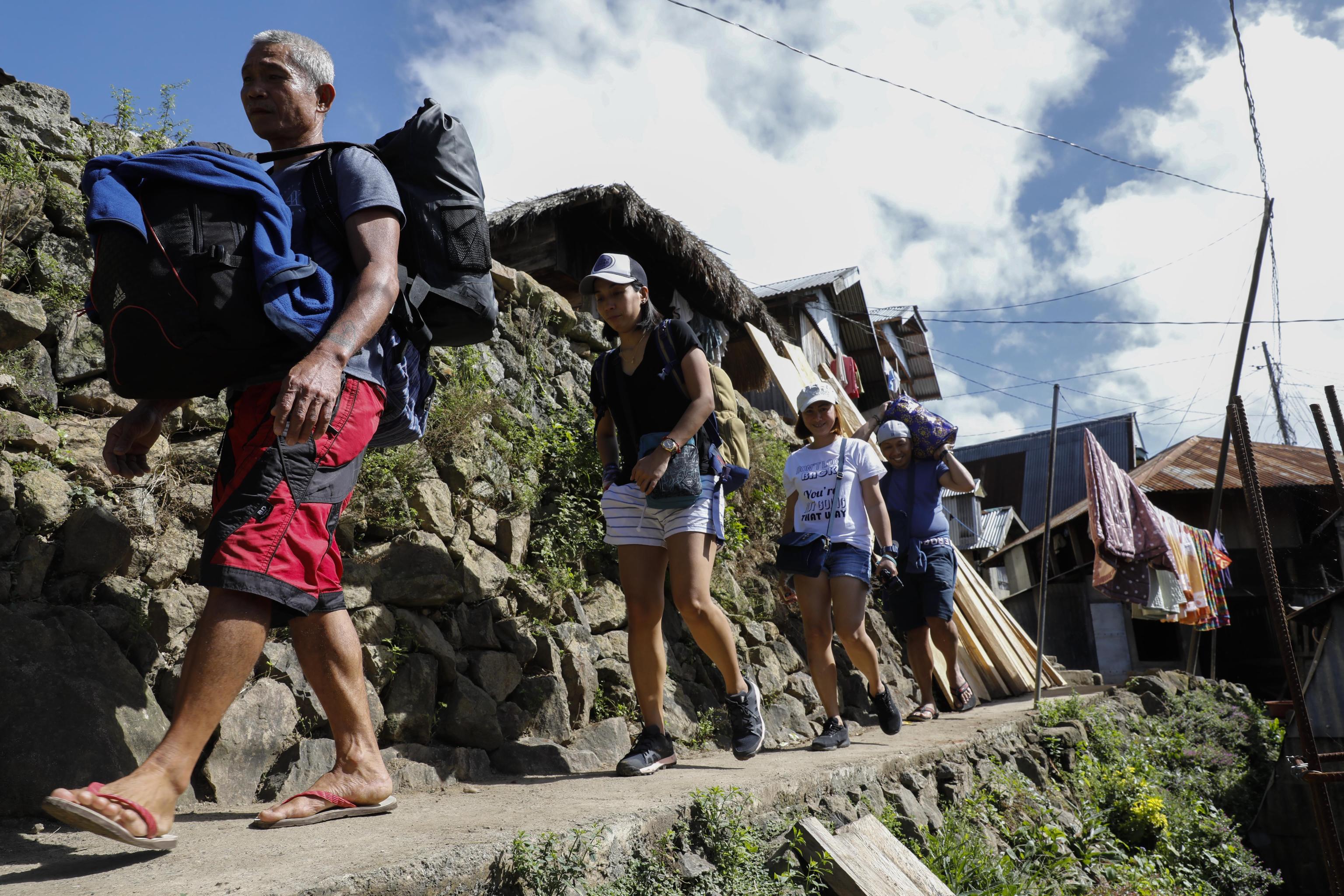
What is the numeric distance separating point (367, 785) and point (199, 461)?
5.35 ft

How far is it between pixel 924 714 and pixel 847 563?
5.62ft

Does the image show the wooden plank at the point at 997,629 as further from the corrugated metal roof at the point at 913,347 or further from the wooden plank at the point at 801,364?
the corrugated metal roof at the point at 913,347

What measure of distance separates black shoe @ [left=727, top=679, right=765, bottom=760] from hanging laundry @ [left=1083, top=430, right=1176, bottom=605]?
6.93 m

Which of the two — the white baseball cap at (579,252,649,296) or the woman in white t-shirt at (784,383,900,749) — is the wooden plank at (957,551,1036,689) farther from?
the white baseball cap at (579,252,649,296)

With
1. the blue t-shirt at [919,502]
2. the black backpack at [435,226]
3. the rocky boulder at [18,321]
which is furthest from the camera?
the blue t-shirt at [919,502]

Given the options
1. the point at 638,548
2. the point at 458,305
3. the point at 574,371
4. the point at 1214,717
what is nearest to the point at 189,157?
the point at 458,305

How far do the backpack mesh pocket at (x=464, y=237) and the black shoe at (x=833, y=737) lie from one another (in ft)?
8.69

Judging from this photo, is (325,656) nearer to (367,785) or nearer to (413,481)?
(367,785)

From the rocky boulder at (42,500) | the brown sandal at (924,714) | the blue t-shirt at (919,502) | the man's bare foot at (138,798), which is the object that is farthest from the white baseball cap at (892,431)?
the man's bare foot at (138,798)

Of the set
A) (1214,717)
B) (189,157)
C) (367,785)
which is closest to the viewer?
(189,157)

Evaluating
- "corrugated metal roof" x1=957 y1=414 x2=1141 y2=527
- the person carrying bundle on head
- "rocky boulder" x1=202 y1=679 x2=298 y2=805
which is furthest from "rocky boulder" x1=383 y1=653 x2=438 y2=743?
"corrugated metal roof" x1=957 y1=414 x2=1141 y2=527

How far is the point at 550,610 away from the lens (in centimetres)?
384

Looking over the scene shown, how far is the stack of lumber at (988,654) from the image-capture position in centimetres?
704

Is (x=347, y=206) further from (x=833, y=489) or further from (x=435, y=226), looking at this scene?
(x=833, y=489)
